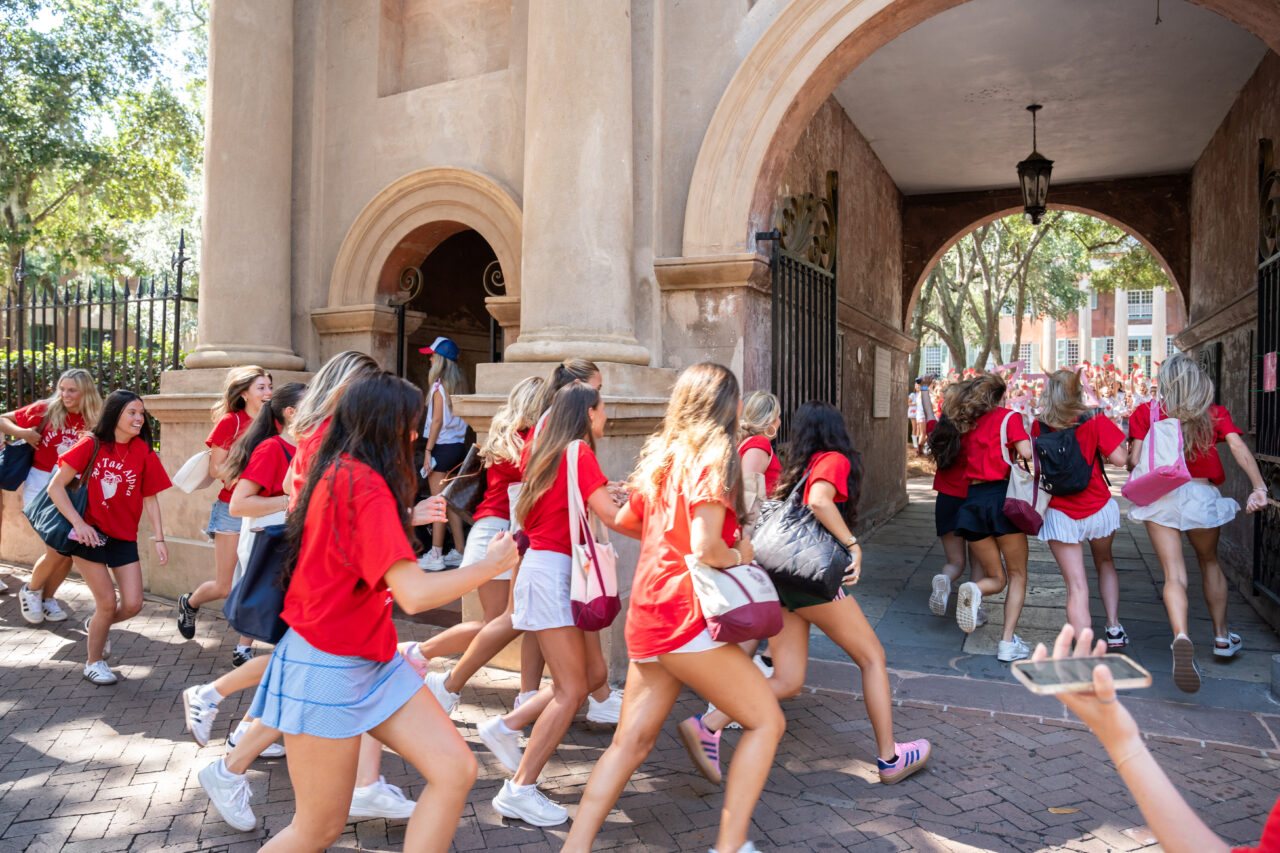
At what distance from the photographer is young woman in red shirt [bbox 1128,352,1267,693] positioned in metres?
5.23

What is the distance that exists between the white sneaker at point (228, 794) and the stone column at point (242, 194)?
4.62 m

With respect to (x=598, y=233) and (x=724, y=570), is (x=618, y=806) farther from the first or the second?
(x=598, y=233)

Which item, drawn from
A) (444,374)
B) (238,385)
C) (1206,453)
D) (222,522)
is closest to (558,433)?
(238,385)

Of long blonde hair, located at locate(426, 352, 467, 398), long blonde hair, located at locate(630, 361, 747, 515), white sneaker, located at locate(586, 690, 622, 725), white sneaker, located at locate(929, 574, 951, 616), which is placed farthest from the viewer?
long blonde hair, located at locate(426, 352, 467, 398)

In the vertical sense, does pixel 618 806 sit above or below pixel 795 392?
below

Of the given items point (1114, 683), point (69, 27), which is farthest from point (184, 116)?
point (1114, 683)

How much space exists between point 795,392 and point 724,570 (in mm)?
3906

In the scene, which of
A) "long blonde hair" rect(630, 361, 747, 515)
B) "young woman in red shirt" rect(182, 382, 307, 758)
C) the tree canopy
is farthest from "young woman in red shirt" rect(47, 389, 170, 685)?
the tree canopy

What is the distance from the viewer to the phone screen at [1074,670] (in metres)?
1.33

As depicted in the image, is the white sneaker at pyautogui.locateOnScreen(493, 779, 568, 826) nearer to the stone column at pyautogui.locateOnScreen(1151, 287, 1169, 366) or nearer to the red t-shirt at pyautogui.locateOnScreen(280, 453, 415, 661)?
the red t-shirt at pyautogui.locateOnScreen(280, 453, 415, 661)

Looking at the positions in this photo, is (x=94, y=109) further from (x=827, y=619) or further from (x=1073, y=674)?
(x=1073, y=674)

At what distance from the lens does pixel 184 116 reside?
17781 mm

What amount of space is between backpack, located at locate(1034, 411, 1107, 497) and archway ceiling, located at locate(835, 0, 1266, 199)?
431 cm

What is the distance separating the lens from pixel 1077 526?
18.1 ft
